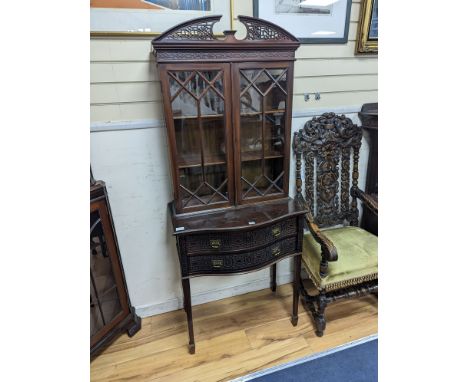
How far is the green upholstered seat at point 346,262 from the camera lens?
1.63 meters

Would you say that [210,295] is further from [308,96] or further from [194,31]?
[194,31]

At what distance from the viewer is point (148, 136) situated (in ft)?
5.23

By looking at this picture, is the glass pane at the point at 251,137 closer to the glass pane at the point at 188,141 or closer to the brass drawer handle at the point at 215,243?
the glass pane at the point at 188,141

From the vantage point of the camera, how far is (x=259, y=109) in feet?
5.02

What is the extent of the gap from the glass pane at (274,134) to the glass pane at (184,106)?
1.33ft

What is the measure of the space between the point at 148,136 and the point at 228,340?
1332 millimetres

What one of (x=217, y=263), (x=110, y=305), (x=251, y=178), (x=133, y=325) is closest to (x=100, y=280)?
(x=110, y=305)

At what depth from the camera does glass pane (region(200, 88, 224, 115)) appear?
4.67ft

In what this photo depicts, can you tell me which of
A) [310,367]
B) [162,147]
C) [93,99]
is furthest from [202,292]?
[93,99]

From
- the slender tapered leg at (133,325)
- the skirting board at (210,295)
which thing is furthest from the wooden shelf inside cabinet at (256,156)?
the slender tapered leg at (133,325)

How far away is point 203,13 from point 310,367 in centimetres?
200

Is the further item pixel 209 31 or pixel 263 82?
pixel 263 82

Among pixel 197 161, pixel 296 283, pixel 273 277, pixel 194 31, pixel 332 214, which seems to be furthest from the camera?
pixel 273 277
